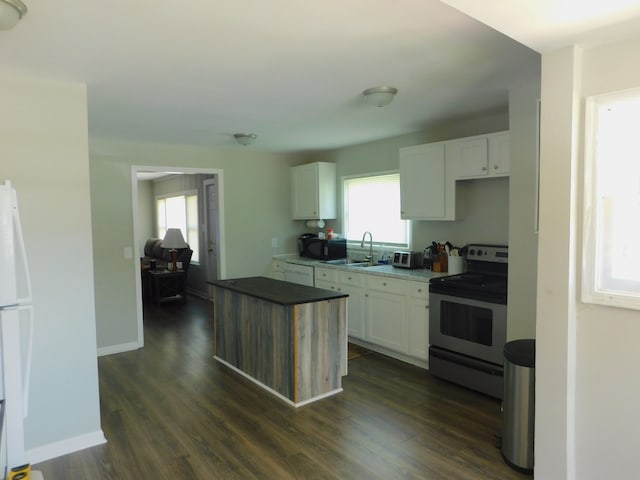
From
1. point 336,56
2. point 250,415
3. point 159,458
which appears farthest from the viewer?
point 250,415

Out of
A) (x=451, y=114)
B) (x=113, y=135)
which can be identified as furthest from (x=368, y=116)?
(x=113, y=135)

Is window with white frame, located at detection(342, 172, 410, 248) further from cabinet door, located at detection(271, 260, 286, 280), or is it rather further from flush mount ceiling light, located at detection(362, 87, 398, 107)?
flush mount ceiling light, located at detection(362, 87, 398, 107)

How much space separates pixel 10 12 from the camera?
5.44 ft

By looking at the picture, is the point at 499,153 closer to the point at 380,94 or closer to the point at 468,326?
the point at 380,94

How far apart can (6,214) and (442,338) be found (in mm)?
3124

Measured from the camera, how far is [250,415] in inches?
121

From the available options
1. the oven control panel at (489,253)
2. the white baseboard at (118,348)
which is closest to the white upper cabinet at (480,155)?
the oven control panel at (489,253)

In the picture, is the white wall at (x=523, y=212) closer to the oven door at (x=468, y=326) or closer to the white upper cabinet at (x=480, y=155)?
the oven door at (x=468, y=326)

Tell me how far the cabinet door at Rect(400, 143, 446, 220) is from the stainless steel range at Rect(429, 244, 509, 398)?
556 mm

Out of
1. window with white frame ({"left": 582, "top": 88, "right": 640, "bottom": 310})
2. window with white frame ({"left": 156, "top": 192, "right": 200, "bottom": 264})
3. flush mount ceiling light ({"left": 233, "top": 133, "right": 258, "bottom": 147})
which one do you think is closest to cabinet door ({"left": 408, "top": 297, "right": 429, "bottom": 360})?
window with white frame ({"left": 582, "top": 88, "right": 640, "bottom": 310})

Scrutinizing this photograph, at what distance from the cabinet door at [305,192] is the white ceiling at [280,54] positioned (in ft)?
6.05

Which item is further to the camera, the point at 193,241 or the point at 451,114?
the point at 193,241

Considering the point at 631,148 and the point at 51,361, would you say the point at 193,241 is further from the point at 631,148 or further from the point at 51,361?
→ the point at 631,148

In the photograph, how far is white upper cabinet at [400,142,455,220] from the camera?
3973 mm
